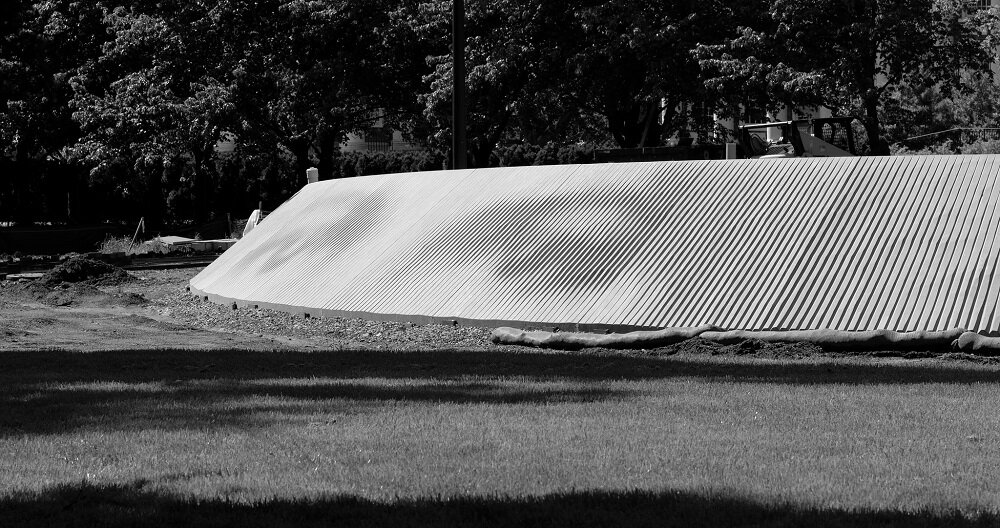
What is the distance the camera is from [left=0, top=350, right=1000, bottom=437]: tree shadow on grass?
7.52 metres

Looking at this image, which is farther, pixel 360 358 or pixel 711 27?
pixel 711 27

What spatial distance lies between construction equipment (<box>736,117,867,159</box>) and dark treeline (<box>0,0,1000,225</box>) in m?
1.84

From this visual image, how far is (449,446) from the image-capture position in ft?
21.0

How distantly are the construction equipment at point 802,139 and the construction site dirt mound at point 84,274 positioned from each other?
13231 mm

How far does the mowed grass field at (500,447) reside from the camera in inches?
199

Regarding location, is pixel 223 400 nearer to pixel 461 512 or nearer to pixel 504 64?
pixel 461 512

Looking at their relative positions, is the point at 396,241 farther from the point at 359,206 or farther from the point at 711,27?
the point at 711,27

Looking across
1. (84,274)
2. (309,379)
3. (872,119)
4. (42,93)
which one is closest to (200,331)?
(309,379)

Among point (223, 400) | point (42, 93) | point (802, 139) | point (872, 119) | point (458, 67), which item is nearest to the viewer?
point (223, 400)

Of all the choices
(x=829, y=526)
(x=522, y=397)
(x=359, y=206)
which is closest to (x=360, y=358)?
(x=522, y=397)

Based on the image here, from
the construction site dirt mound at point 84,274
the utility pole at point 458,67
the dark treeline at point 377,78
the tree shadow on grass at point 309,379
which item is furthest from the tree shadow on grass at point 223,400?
the dark treeline at point 377,78

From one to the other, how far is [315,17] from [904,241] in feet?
88.3

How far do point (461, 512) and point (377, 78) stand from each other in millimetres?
33775

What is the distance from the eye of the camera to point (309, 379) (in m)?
9.27
